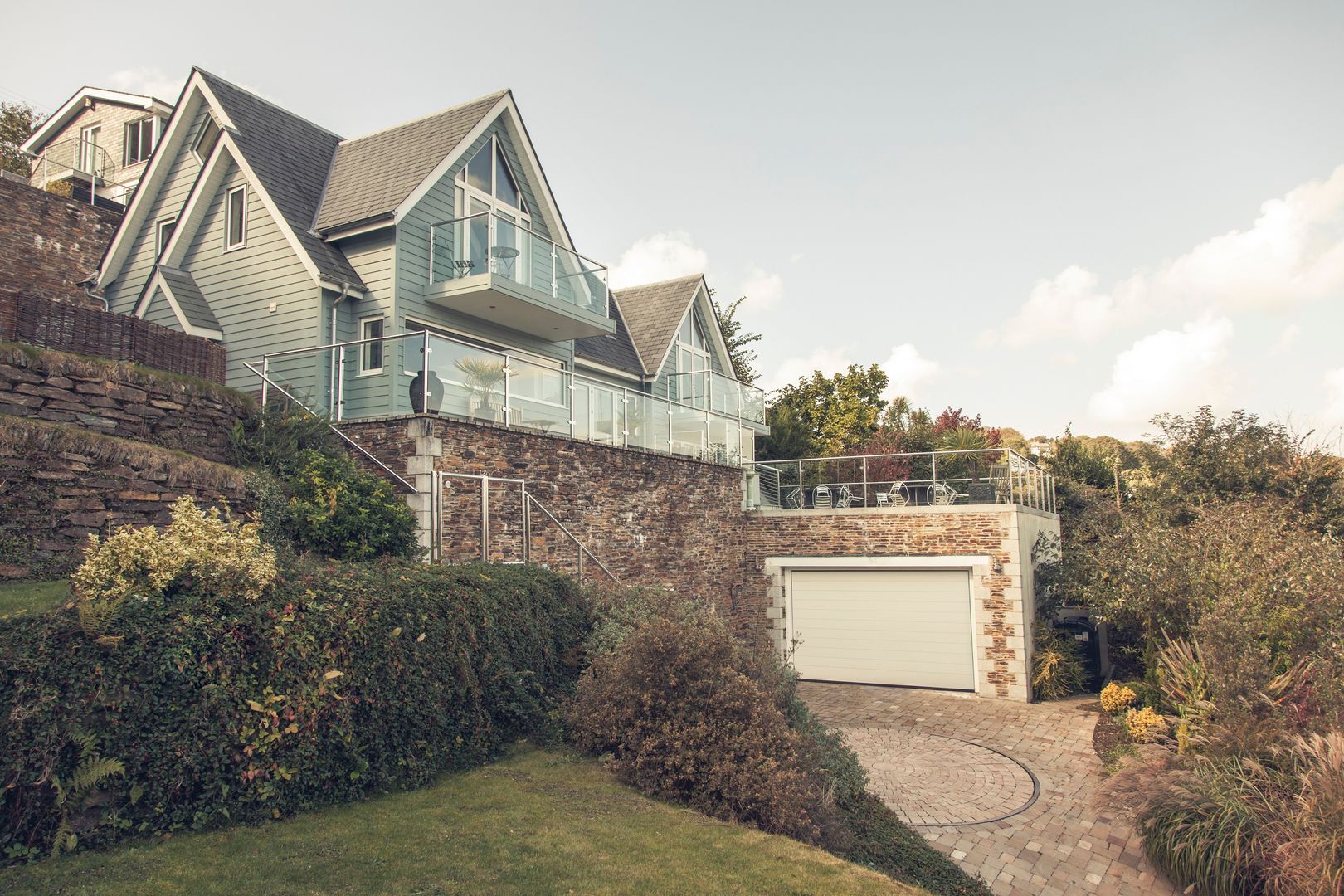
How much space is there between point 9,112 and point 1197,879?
37.4 meters

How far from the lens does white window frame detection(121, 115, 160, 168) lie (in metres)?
22.9

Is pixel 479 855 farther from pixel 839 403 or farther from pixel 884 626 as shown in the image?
pixel 839 403

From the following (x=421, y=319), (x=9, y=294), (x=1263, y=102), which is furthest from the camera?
(x=421, y=319)

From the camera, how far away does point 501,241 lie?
14922 millimetres

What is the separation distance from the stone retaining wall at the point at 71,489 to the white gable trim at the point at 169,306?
6746 mm

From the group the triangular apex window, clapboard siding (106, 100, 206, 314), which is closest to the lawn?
clapboard siding (106, 100, 206, 314)

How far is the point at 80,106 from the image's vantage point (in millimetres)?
24266

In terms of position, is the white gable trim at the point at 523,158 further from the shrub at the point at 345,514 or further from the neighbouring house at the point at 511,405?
the shrub at the point at 345,514

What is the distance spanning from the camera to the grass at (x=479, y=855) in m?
→ 4.69

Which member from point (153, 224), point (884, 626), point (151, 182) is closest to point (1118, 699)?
point (884, 626)

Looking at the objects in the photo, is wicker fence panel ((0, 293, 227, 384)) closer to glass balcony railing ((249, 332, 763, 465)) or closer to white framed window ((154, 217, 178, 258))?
glass balcony railing ((249, 332, 763, 465))

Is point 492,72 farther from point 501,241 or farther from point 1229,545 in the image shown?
point 1229,545

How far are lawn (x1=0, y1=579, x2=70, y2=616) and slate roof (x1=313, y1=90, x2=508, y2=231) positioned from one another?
8952mm

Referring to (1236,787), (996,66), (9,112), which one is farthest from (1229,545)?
(9,112)
